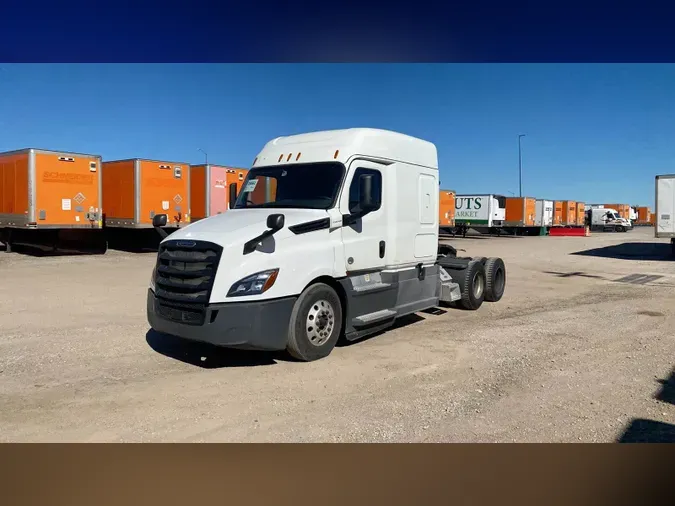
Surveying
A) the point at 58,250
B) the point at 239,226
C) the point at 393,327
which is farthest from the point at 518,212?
the point at 239,226

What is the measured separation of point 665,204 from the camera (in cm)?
2152

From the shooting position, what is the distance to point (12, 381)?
5.54 meters

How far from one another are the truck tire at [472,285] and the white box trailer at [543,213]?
133 ft

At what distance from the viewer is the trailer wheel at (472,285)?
9.65 m

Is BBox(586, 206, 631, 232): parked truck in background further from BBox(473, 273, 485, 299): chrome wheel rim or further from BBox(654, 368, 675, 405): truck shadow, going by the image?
BBox(654, 368, 675, 405): truck shadow

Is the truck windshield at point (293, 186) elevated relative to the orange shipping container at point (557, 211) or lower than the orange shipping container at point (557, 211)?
lower

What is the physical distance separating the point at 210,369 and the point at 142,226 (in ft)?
50.8

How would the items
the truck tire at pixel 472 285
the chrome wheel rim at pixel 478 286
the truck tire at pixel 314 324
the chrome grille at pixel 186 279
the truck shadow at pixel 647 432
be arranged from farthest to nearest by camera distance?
1. the chrome wheel rim at pixel 478 286
2. the truck tire at pixel 472 285
3. the truck tire at pixel 314 324
4. the chrome grille at pixel 186 279
5. the truck shadow at pixel 647 432

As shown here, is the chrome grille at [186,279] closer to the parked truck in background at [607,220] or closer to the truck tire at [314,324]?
the truck tire at [314,324]

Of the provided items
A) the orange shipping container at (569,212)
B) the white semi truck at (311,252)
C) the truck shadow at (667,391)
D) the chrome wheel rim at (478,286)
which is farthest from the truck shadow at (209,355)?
the orange shipping container at (569,212)

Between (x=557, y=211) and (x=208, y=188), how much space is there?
4090 cm

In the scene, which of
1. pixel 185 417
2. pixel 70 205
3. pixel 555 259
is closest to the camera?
pixel 185 417

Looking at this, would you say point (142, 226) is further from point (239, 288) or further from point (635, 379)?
point (635, 379)
